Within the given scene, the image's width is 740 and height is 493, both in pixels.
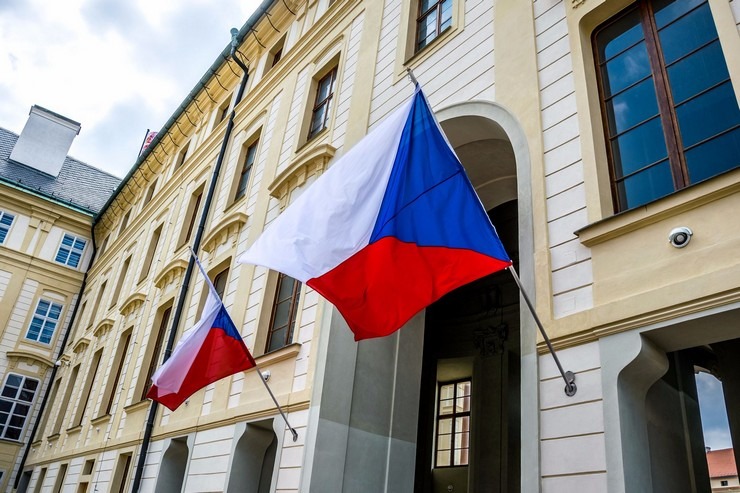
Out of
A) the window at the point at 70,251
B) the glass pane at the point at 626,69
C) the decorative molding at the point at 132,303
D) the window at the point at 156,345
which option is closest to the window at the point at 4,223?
the window at the point at 70,251

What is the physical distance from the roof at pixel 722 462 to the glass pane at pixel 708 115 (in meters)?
3.85

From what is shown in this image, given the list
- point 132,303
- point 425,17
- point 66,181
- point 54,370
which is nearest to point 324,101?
point 425,17

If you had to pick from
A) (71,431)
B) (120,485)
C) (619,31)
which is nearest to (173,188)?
(71,431)

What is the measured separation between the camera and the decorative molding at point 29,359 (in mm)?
24547

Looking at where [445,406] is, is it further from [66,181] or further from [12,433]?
[66,181]

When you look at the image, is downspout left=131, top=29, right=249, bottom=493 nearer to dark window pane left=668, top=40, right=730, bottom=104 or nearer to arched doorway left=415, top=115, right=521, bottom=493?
arched doorway left=415, top=115, right=521, bottom=493

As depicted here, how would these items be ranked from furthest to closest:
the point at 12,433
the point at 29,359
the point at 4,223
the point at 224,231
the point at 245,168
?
1. the point at 4,223
2. the point at 29,359
3. the point at 12,433
4. the point at 245,168
5. the point at 224,231

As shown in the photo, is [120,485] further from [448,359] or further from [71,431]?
[448,359]

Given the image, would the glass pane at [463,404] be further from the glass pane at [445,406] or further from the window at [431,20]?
the window at [431,20]

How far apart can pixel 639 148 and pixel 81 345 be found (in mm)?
21991

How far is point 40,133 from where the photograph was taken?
3209 centimetres

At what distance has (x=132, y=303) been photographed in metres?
18.2

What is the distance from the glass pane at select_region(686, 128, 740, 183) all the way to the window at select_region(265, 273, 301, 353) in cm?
656

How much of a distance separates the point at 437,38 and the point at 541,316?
568cm
